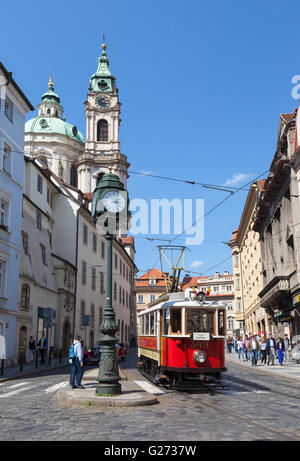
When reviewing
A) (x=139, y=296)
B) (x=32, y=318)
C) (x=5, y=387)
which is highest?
(x=139, y=296)

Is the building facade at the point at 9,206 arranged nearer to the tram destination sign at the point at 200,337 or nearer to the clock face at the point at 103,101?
the tram destination sign at the point at 200,337

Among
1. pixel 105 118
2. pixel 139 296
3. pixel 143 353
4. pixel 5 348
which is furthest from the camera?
pixel 139 296

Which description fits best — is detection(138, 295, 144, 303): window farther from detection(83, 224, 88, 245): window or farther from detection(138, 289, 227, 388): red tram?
detection(138, 289, 227, 388): red tram

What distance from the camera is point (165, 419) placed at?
894 cm

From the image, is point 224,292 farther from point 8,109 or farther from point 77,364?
point 77,364

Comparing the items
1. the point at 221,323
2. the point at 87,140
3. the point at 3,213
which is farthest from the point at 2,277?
the point at 87,140

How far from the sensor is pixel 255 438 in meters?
7.09

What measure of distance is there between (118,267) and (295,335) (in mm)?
28321

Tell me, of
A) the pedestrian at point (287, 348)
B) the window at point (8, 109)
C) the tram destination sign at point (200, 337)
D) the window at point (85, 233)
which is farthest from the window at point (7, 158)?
the pedestrian at point (287, 348)

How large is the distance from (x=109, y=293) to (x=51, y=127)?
6553cm

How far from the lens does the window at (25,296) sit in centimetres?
2798
